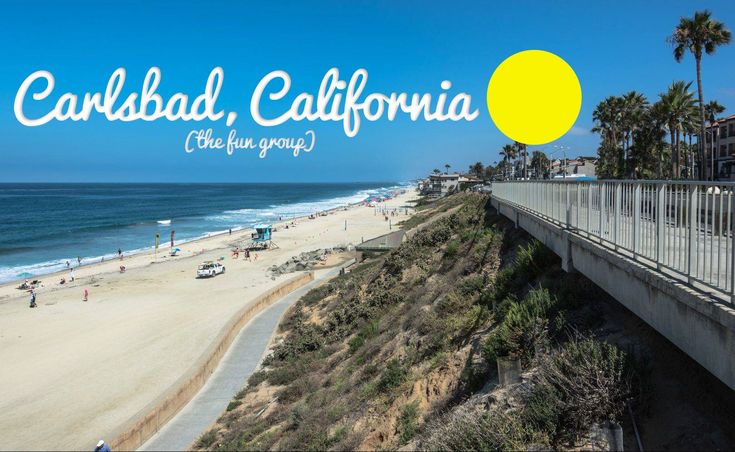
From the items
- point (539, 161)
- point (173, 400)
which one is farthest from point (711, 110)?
point (173, 400)

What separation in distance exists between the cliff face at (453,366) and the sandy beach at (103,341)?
15.5 feet

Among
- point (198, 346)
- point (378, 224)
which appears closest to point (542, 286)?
point (198, 346)

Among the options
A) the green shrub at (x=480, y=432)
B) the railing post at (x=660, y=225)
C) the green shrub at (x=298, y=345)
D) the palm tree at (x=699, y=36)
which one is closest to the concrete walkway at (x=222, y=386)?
the green shrub at (x=298, y=345)

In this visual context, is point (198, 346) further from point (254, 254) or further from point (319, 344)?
point (254, 254)

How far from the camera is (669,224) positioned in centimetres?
530

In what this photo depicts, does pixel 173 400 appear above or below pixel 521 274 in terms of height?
below

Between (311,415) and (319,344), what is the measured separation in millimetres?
6916

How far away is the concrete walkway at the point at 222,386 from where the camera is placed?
13.1 metres

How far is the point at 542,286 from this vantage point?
351 inches

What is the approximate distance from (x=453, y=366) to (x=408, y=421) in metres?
1.23

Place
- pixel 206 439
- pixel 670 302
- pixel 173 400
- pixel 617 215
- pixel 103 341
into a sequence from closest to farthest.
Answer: pixel 670 302
pixel 617 215
pixel 206 439
pixel 173 400
pixel 103 341

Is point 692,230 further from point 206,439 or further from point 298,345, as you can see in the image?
point 298,345

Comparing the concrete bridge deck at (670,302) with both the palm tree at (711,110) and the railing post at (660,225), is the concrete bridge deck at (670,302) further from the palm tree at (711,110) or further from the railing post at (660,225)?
the palm tree at (711,110)

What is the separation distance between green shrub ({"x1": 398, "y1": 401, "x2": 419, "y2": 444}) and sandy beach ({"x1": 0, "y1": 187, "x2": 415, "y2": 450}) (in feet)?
28.3
